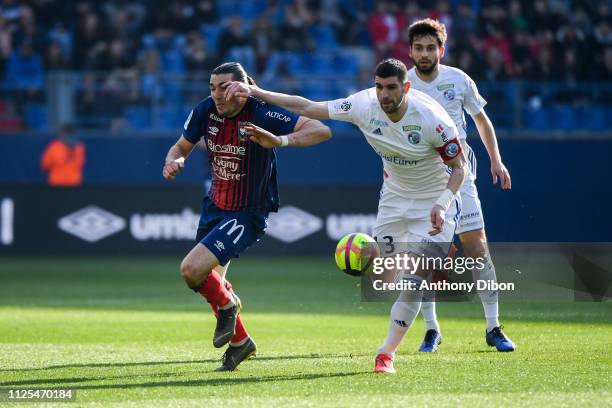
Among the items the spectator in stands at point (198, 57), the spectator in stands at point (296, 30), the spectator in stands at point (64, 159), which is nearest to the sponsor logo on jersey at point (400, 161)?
the spectator in stands at point (64, 159)

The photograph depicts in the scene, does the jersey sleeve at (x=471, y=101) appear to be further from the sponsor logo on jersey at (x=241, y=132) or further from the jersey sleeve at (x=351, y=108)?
the sponsor logo on jersey at (x=241, y=132)

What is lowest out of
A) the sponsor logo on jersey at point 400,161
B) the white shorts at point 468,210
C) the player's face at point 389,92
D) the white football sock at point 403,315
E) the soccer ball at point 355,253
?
the white football sock at point 403,315

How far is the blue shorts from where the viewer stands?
27.6ft

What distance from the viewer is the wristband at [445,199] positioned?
7945 millimetres

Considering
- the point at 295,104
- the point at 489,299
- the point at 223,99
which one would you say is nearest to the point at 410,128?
the point at 295,104

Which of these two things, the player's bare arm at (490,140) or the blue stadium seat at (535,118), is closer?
the player's bare arm at (490,140)

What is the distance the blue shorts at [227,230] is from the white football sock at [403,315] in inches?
49.9

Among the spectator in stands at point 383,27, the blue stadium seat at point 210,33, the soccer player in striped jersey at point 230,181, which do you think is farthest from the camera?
the blue stadium seat at point 210,33

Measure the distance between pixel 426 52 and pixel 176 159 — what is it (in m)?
2.36

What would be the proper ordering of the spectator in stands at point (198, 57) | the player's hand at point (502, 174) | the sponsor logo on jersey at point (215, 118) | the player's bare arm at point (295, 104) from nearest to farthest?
the player's bare arm at point (295, 104) < the sponsor logo on jersey at point (215, 118) < the player's hand at point (502, 174) < the spectator in stands at point (198, 57)

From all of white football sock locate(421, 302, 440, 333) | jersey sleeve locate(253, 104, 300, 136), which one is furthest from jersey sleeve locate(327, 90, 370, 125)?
white football sock locate(421, 302, 440, 333)

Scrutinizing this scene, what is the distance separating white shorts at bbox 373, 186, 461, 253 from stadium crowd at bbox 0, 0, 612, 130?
12.6 metres

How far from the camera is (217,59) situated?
22141mm

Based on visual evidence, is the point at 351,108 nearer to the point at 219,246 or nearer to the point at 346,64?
the point at 219,246
